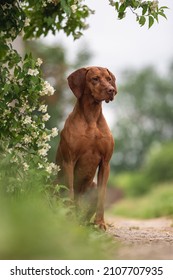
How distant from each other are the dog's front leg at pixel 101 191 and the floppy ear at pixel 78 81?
0.83 metres

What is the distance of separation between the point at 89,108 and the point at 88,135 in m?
0.31

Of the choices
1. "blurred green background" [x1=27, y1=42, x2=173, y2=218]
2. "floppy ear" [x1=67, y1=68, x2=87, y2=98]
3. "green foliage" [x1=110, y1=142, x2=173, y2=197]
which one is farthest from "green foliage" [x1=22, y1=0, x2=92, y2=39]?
"blurred green background" [x1=27, y1=42, x2=173, y2=218]

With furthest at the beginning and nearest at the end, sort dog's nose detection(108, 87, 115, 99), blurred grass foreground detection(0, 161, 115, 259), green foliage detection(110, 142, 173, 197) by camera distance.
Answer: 1. green foliage detection(110, 142, 173, 197)
2. dog's nose detection(108, 87, 115, 99)
3. blurred grass foreground detection(0, 161, 115, 259)

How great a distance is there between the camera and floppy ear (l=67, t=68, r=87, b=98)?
23.6ft

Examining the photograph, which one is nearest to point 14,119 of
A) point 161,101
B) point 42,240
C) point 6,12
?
point 6,12

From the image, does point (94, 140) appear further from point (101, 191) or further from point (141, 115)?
point (141, 115)

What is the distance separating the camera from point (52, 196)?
6.90m

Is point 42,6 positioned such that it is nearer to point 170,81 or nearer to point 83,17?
point 83,17

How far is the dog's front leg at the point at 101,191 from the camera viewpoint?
7.23m

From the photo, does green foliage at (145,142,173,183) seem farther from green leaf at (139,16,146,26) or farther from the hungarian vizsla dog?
green leaf at (139,16,146,26)

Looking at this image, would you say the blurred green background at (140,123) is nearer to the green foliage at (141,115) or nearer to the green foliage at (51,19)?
the green foliage at (141,115)

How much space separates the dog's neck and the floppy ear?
2.7 inches

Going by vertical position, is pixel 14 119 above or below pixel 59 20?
below

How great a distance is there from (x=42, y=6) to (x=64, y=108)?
15.8m
